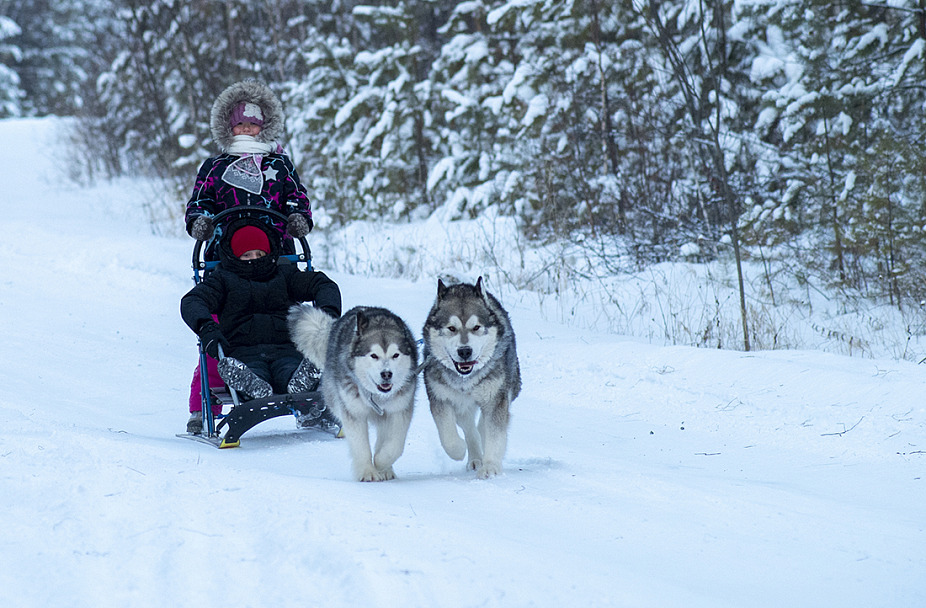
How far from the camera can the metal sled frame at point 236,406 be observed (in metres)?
5.04

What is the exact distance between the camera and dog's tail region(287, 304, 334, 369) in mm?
4910

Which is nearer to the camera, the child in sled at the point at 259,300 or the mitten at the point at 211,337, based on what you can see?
the mitten at the point at 211,337

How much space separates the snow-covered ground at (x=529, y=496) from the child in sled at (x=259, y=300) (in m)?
0.47

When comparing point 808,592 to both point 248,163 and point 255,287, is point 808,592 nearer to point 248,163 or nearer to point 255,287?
point 255,287

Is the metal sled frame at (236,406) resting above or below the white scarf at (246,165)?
below

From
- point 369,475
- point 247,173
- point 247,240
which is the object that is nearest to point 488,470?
point 369,475

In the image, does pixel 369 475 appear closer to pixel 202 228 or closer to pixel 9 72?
pixel 202 228

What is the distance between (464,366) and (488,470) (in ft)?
1.78

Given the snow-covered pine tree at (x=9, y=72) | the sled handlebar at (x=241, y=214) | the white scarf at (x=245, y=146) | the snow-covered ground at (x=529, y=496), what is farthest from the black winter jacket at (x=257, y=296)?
the snow-covered pine tree at (x=9, y=72)

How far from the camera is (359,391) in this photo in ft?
14.1

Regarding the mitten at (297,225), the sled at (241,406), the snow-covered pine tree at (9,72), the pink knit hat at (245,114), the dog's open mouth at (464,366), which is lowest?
the sled at (241,406)

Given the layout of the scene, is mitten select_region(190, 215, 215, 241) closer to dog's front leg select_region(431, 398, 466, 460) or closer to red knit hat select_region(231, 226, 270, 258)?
red knit hat select_region(231, 226, 270, 258)

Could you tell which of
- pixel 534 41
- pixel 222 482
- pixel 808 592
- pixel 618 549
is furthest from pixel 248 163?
pixel 534 41

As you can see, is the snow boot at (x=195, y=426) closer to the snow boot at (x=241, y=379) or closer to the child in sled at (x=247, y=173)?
the child in sled at (x=247, y=173)
